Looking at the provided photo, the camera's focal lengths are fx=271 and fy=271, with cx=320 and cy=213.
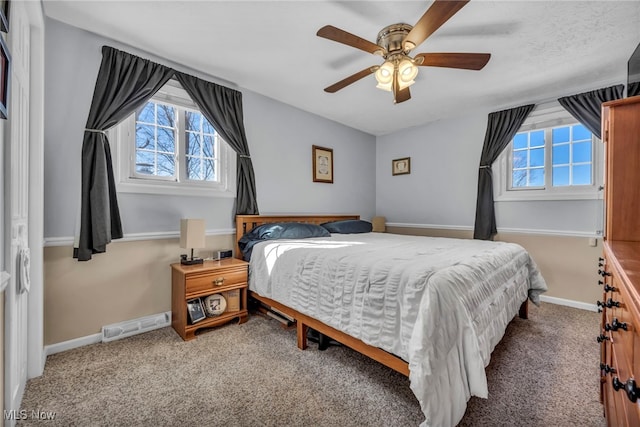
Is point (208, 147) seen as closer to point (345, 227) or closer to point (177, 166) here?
point (177, 166)

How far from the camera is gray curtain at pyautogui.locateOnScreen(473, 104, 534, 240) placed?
345 centimetres

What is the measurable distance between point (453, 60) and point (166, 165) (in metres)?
2.66

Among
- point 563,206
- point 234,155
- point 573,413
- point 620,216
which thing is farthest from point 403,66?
point 563,206

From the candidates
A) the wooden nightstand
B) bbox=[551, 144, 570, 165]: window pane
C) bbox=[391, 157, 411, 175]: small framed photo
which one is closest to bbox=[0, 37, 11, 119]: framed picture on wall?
the wooden nightstand

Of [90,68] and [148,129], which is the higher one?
[90,68]

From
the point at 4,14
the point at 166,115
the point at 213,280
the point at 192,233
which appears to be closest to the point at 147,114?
the point at 166,115

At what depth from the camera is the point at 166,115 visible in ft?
8.86

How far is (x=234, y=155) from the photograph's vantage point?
3.05 metres

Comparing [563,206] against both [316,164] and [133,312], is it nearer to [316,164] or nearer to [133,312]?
[316,164]

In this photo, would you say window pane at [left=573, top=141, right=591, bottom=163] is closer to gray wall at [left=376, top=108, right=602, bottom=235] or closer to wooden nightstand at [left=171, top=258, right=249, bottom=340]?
gray wall at [left=376, top=108, right=602, bottom=235]

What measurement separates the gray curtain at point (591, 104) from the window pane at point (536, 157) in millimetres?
485

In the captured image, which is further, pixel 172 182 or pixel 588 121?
pixel 588 121

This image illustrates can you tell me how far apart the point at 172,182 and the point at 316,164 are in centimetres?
195

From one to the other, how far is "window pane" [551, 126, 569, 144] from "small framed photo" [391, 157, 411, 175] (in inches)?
71.6
